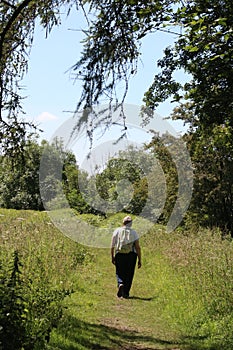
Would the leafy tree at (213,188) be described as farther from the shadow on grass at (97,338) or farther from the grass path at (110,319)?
the shadow on grass at (97,338)

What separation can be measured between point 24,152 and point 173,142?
18.3m

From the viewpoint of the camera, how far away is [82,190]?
840 inches

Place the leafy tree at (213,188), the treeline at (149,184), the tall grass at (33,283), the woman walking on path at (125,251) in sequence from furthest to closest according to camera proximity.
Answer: the leafy tree at (213,188)
the treeline at (149,184)
the woman walking on path at (125,251)
the tall grass at (33,283)

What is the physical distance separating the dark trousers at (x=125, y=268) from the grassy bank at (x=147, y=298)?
298 mm

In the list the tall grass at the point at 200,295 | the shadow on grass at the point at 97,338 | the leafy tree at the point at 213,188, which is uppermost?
the leafy tree at the point at 213,188

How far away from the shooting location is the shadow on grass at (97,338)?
242 inches

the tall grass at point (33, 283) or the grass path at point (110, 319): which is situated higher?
the tall grass at point (33, 283)

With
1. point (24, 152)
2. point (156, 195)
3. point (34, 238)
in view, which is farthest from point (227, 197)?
point (24, 152)

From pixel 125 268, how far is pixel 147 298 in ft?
2.68

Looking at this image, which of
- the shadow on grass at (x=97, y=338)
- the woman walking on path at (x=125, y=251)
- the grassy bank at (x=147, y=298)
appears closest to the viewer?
the shadow on grass at (x=97, y=338)

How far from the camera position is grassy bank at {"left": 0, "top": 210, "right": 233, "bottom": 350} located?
6758 mm

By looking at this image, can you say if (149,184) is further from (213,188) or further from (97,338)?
(97,338)

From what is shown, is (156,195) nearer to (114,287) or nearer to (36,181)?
(114,287)

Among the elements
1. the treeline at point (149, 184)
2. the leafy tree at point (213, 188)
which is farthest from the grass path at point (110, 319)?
the leafy tree at point (213, 188)
